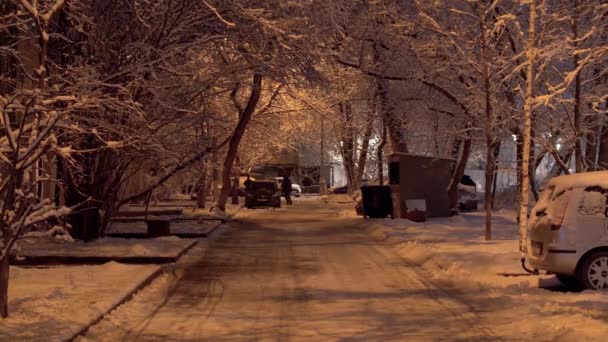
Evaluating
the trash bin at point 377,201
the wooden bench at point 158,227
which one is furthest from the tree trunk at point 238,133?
the wooden bench at point 158,227

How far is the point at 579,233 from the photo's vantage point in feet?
38.5

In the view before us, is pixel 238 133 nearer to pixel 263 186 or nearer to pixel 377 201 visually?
pixel 377 201

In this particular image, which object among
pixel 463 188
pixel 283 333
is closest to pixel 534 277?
pixel 283 333

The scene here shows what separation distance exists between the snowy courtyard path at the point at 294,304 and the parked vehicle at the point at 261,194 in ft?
93.7

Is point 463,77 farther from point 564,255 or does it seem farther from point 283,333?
point 283,333

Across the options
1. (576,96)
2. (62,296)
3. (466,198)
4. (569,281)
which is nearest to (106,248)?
(62,296)

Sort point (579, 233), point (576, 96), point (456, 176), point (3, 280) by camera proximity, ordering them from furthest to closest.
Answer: point (456, 176)
point (576, 96)
point (579, 233)
point (3, 280)

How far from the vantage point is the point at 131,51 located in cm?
1620

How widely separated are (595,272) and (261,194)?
36775mm

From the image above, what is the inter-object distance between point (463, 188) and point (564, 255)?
25.7m

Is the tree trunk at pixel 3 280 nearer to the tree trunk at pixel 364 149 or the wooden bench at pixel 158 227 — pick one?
the wooden bench at pixel 158 227

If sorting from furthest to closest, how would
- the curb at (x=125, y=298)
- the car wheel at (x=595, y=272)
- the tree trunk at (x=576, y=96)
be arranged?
1. the tree trunk at (x=576, y=96)
2. the car wheel at (x=595, y=272)
3. the curb at (x=125, y=298)

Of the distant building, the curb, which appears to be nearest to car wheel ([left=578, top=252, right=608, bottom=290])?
the curb

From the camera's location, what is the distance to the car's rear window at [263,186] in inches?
1895
